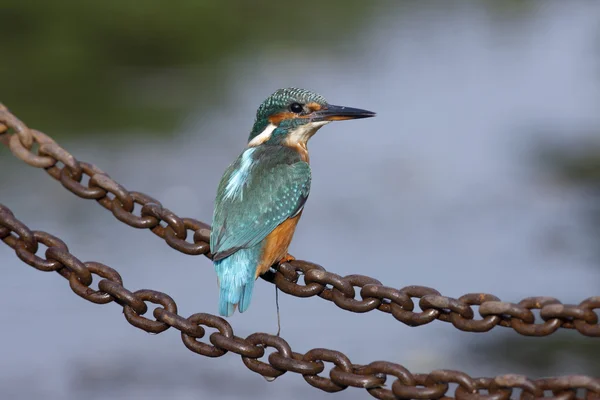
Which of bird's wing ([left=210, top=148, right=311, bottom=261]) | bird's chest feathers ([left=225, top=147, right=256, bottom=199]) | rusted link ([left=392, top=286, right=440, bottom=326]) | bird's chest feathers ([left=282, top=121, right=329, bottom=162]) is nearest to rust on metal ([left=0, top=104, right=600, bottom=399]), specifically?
rusted link ([left=392, top=286, right=440, bottom=326])

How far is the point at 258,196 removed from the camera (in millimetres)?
3281

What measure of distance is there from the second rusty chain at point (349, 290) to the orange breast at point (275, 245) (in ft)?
0.16

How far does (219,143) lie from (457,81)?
2.31m

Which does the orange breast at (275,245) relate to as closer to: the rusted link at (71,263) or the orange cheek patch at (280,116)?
the orange cheek patch at (280,116)

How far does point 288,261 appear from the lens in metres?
2.98

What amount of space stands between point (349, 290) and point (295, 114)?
1237 millimetres

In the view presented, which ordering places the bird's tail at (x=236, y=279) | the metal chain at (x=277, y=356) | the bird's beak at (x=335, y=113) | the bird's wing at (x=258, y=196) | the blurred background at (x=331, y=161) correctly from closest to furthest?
the metal chain at (x=277, y=356) → the bird's tail at (x=236, y=279) → the bird's wing at (x=258, y=196) → the bird's beak at (x=335, y=113) → the blurred background at (x=331, y=161)

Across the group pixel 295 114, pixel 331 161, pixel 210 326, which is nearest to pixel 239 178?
pixel 295 114

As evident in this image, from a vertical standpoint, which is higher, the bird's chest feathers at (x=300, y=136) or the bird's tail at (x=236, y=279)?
the bird's chest feathers at (x=300, y=136)

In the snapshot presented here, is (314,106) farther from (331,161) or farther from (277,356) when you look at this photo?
(331,161)

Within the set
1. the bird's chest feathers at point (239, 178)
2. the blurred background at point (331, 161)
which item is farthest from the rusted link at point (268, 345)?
the blurred background at point (331, 161)

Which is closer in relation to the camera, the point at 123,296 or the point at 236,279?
the point at 123,296

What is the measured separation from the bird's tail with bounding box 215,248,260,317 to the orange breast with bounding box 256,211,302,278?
0.05 m

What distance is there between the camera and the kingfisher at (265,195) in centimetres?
300
